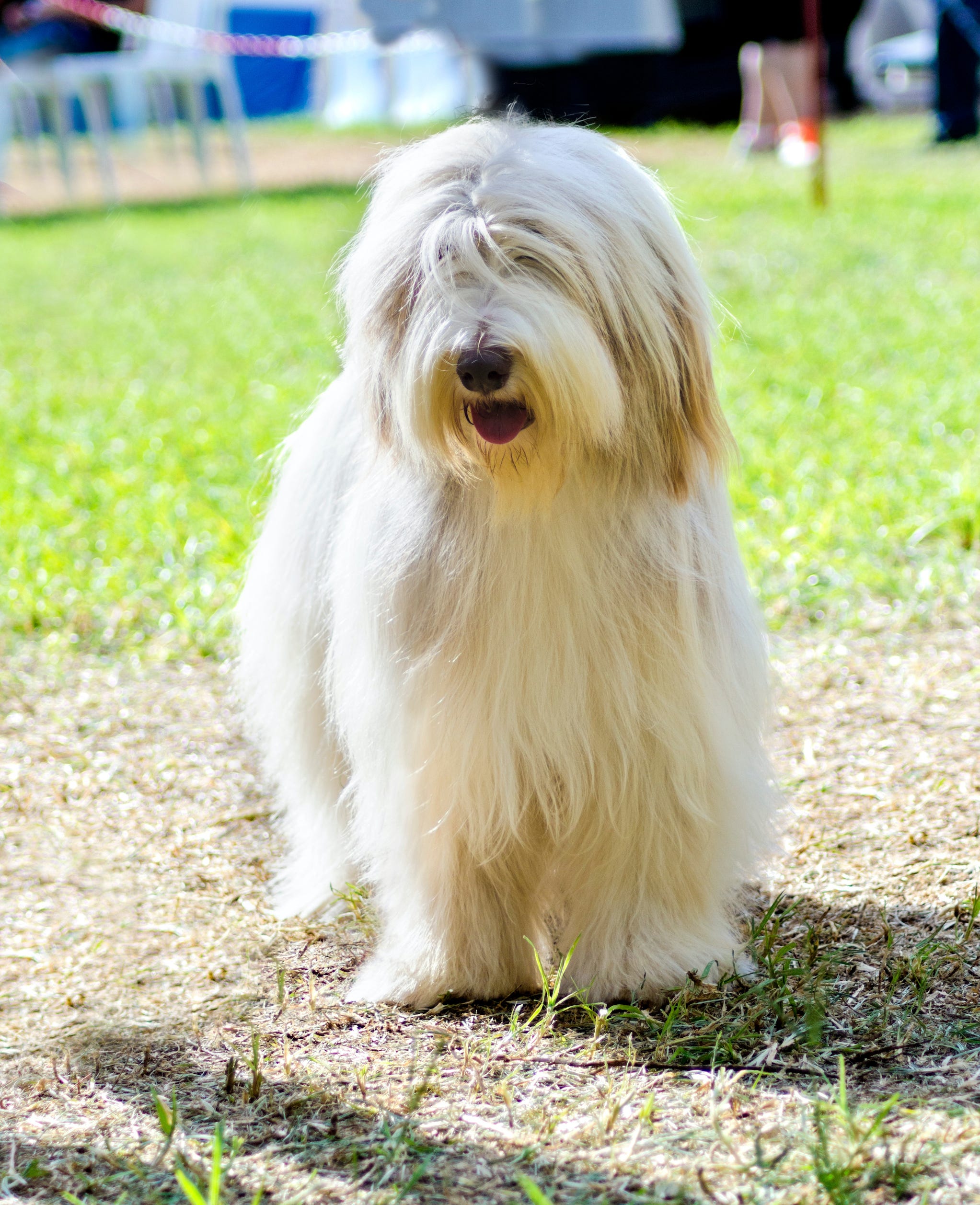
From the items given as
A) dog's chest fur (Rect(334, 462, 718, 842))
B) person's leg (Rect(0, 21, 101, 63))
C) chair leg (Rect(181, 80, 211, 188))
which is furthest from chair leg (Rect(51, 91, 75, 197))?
dog's chest fur (Rect(334, 462, 718, 842))

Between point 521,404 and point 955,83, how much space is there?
35.1ft

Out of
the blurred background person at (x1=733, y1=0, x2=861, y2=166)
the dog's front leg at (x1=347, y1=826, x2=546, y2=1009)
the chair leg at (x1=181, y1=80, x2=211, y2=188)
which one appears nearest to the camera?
the dog's front leg at (x1=347, y1=826, x2=546, y2=1009)

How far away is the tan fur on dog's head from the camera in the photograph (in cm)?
212

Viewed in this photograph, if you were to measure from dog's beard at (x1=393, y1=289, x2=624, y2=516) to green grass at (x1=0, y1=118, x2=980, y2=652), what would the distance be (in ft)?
1.94

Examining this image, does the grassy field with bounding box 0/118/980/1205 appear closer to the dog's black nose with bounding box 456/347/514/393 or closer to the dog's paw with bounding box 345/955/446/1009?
the dog's paw with bounding box 345/955/446/1009

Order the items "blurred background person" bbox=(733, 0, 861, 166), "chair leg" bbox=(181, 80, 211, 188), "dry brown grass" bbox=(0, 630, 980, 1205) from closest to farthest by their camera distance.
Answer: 1. "dry brown grass" bbox=(0, 630, 980, 1205)
2. "blurred background person" bbox=(733, 0, 861, 166)
3. "chair leg" bbox=(181, 80, 211, 188)

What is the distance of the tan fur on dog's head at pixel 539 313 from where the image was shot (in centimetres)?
212

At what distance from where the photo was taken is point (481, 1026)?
2.49 metres

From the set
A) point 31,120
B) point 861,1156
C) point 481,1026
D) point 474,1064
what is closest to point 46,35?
point 31,120

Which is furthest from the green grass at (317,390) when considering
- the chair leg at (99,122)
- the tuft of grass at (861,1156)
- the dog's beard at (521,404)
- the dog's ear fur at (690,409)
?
the chair leg at (99,122)

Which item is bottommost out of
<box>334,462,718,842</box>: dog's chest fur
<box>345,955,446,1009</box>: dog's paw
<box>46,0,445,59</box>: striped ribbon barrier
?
<box>345,955,446,1009</box>: dog's paw

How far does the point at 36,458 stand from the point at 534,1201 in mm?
4725

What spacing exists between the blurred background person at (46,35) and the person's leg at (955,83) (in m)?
10.3

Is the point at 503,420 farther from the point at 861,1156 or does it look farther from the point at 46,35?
the point at 46,35
